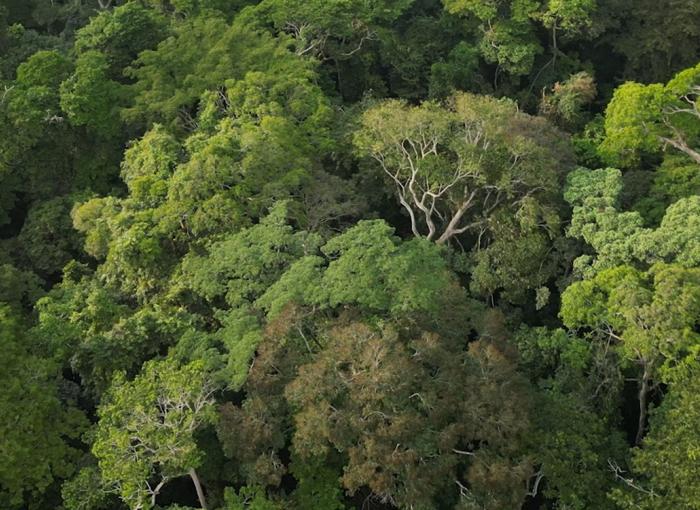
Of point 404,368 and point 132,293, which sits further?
point 132,293

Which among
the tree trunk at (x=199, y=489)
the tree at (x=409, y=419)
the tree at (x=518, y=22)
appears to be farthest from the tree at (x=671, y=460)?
the tree at (x=518, y=22)

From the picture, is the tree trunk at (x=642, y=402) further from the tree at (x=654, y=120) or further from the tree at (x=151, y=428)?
the tree at (x=151, y=428)

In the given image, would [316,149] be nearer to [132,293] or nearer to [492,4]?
[132,293]

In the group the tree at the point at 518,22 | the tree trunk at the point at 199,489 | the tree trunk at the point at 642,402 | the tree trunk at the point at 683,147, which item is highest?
the tree at the point at 518,22

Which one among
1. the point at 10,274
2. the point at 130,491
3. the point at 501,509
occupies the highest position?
the point at 10,274

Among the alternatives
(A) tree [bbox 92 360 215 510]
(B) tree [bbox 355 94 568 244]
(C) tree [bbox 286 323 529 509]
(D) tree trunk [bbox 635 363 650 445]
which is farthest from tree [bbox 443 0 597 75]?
(A) tree [bbox 92 360 215 510]

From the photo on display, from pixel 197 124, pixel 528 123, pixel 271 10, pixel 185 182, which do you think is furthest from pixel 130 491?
pixel 271 10

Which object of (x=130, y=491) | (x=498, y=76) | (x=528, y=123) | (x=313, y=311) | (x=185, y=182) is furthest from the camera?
(x=498, y=76)

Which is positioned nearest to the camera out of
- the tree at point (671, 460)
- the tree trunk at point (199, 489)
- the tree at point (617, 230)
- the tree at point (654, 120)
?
the tree at point (671, 460)
